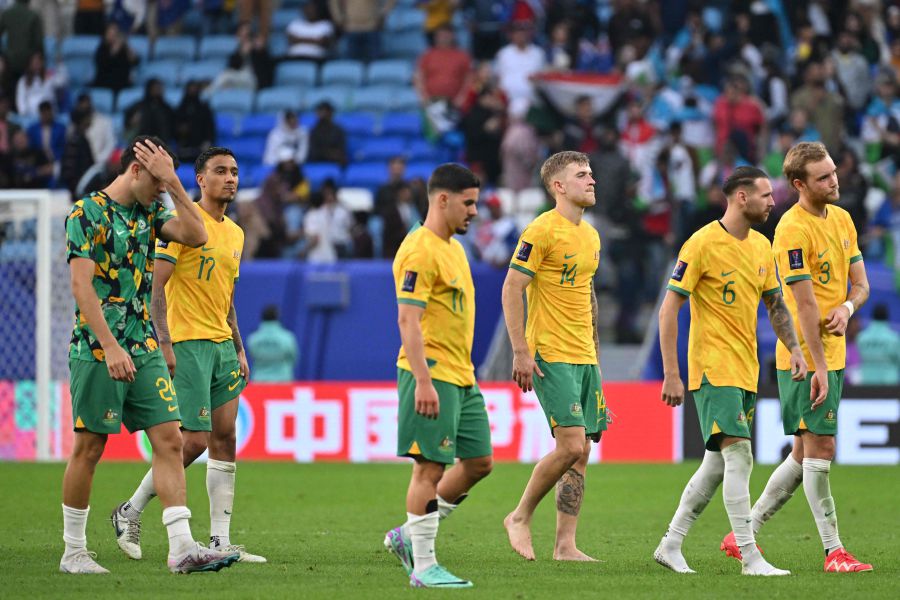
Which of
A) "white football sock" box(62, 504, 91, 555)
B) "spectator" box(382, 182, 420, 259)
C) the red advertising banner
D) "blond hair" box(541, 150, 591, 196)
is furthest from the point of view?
"spectator" box(382, 182, 420, 259)

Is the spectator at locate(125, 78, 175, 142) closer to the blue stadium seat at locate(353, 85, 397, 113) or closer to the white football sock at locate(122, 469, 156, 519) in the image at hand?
the blue stadium seat at locate(353, 85, 397, 113)

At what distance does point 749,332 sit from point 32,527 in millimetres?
5492

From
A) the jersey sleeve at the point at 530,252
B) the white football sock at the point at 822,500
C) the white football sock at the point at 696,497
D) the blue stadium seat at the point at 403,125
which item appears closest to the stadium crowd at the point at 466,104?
the blue stadium seat at the point at 403,125

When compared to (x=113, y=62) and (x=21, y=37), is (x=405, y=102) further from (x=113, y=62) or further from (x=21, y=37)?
(x=21, y=37)

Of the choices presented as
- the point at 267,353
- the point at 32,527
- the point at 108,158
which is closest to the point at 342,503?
the point at 32,527

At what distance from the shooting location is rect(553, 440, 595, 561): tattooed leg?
9422 millimetres

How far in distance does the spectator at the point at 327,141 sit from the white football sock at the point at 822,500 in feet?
48.3

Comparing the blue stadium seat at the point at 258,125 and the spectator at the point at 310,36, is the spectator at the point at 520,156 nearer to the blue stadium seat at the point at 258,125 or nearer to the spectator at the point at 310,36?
the blue stadium seat at the point at 258,125

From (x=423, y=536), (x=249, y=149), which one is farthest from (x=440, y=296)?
(x=249, y=149)

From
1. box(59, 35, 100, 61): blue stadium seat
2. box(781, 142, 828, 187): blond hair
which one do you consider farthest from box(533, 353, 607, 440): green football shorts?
box(59, 35, 100, 61): blue stadium seat

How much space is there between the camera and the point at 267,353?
739 inches

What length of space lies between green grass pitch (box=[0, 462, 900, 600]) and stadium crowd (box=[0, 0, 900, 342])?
436cm

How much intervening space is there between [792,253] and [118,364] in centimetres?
393

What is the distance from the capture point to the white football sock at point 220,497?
9.29m
